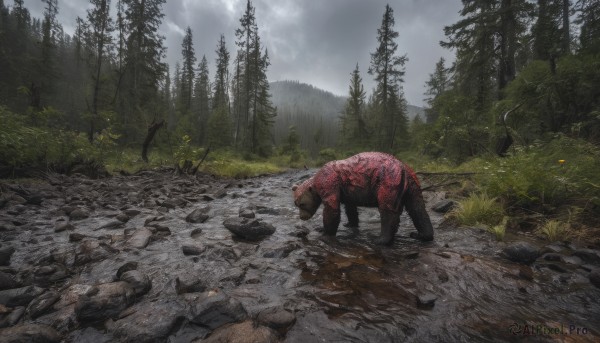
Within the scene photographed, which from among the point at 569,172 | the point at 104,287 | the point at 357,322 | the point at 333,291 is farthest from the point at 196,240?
the point at 569,172

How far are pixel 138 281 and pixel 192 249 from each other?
104cm

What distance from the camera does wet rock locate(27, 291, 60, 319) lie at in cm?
228

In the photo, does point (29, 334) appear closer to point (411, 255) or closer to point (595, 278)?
point (411, 255)

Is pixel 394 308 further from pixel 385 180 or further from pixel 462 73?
pixel 462 73

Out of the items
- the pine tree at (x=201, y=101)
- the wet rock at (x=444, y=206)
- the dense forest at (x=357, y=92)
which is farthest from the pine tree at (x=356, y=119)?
the wet rock at (x=444, y=206)

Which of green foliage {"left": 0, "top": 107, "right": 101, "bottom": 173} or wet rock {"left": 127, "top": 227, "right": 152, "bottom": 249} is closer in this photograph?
wet rock {"left": 127, "top": 227, "right": 152, "bottom": 249}

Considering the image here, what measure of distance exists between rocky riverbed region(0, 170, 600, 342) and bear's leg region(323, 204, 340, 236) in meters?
0.24

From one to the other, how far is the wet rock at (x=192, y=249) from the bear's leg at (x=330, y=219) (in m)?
2.07

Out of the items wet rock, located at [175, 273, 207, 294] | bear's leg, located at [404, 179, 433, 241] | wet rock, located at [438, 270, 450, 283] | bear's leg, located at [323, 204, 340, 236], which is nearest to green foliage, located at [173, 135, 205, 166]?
bear's leg, located at [323, 204, 340, 236]

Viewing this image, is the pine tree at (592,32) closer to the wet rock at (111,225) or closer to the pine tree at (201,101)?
the wet rock at (111,225)

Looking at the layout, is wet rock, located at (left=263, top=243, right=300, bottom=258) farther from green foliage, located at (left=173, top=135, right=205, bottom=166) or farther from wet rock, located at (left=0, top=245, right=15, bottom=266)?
green foliage, located at (left=173, top=135, right=205, bottom=166)

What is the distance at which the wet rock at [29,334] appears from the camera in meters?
1.83

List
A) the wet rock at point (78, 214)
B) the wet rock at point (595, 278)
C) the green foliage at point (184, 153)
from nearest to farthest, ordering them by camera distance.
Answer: the wet rock at point (595, 278), the wet rock at point (78, 214), the green foliage at point (184, 153)

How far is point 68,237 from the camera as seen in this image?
13.8 ft
